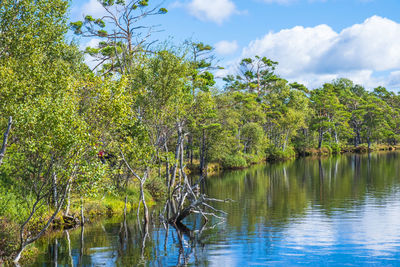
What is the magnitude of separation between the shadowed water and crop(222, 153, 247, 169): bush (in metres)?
33.6

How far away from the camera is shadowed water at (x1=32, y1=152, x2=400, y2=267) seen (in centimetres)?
2231

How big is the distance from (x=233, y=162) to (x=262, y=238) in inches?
2004

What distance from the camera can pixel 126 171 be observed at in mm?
38031

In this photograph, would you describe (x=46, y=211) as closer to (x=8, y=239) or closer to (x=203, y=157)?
(x=8, y=239)

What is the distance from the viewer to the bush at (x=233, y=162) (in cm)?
7712

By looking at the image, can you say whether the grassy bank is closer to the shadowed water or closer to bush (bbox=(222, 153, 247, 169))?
the shadowed water

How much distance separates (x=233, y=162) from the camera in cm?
7744

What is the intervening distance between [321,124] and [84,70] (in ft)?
256

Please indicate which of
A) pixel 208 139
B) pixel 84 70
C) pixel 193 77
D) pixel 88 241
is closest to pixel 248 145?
pixel 208 139

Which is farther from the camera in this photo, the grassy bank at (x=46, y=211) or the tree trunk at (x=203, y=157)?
the tree trunk at (x=203, y=157)

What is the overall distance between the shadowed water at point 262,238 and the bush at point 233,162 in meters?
33.6

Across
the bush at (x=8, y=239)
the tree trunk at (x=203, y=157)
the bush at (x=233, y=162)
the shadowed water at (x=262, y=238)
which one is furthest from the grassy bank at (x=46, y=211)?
the bush at (x=233, y=162)

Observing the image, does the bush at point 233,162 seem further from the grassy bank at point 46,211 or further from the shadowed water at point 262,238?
the grassy bank at point 46,211

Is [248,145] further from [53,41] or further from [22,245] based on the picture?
[22,245]
